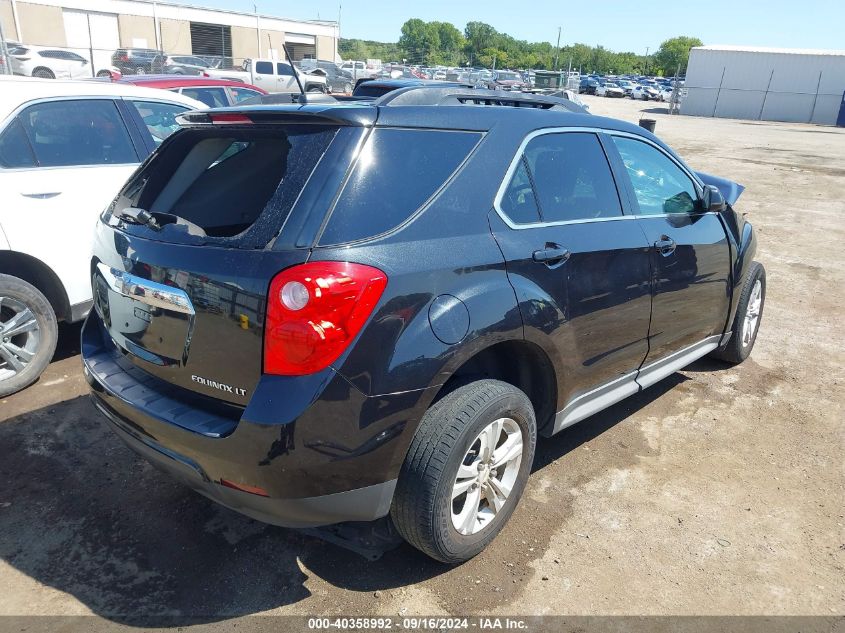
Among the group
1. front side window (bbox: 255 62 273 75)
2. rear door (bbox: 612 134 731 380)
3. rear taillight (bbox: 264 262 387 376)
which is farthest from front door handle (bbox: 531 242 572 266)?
front side window (bbox: 255 62 273 75)

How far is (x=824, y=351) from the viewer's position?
5266 millimetres

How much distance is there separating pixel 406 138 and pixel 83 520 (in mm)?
2266

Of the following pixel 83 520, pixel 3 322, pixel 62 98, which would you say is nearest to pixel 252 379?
pixel 83 520

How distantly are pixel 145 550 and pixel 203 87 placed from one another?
8534mm

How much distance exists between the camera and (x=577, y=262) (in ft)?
9.86

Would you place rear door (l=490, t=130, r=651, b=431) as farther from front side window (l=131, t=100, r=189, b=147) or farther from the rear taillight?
front side window (l=131, t=100, r=189, b=147)

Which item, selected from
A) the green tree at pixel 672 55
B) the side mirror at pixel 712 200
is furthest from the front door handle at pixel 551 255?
the green tree at pixel 672 55

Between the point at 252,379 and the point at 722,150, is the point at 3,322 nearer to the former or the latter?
the point at 252,379

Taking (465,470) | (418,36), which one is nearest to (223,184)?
(465,470)

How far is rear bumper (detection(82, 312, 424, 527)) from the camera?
2.21m

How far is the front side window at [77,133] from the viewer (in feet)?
14.2

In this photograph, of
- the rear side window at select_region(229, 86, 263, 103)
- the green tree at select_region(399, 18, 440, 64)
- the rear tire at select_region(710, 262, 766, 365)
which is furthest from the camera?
the green tree at select_region(399, 18, 440, 64)

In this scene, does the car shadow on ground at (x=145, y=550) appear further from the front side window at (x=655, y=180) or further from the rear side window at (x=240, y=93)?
the rear side window at (x=240, y=93)

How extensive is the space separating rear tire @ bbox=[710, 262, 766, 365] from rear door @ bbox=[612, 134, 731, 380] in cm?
39
